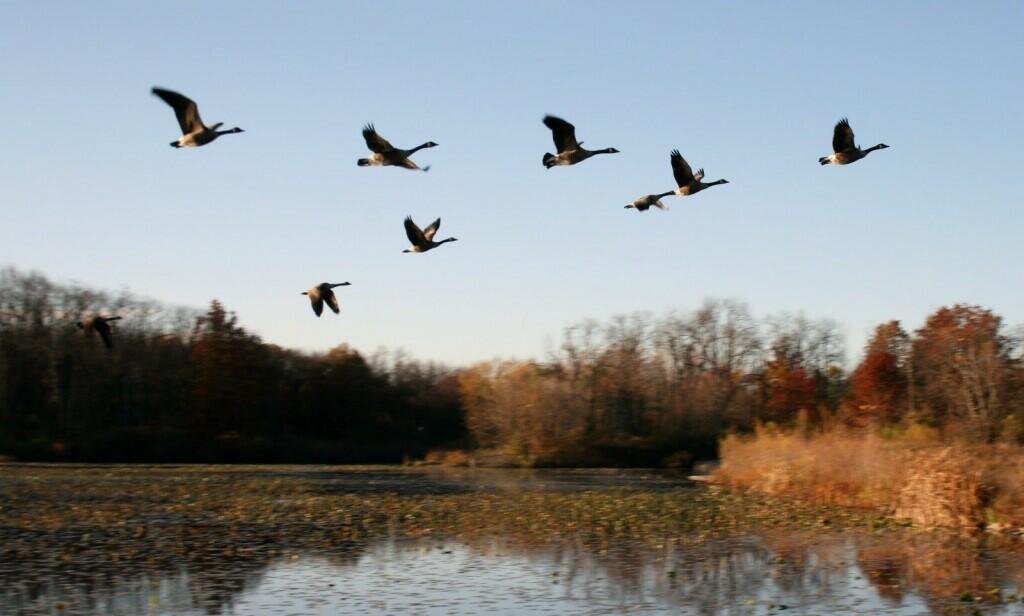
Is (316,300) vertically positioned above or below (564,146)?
below

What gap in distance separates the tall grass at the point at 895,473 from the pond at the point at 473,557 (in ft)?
3.66

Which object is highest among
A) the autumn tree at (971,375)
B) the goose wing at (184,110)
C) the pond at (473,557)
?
the goose wing at (184,110)

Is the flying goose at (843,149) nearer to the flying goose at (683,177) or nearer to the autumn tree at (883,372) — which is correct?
the flying goose at (683,177)

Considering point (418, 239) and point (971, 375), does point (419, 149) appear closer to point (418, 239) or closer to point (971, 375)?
point (418, 239)

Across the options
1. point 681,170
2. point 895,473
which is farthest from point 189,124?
point 895,473

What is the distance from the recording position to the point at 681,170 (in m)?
20.0

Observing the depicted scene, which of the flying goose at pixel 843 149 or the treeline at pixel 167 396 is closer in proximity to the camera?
the flying goose at pixel 843 149

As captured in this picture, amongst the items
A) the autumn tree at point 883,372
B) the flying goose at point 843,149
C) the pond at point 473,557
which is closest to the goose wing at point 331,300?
the pond at point 473,557

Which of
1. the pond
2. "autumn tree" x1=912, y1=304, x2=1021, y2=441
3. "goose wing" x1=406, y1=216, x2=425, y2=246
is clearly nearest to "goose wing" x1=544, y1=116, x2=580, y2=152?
"goose wing" x1=406, y1=216, x2=425, y2=246

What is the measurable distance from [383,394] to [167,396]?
15.0 meters

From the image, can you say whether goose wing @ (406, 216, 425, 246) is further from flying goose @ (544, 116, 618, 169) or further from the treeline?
the treeline

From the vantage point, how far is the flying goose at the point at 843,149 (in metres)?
19.3

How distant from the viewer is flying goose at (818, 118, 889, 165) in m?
19.3

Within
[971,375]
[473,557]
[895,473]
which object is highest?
[971,375]
